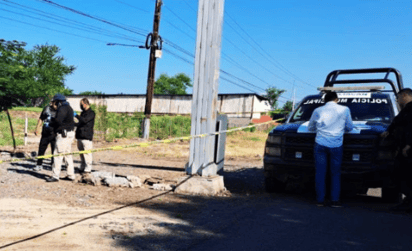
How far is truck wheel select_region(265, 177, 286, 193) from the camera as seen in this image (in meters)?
7.83

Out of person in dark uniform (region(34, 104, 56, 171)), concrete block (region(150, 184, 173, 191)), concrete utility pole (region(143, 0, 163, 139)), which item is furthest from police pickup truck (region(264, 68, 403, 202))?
concrete utility pole (region(143, 0, 163, 139))

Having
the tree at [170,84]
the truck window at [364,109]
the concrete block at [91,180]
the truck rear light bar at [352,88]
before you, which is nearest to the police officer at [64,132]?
the concrete block at [91,180]

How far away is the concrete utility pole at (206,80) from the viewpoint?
7.90 metres

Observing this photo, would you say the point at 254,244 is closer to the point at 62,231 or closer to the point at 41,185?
the point at 62,231

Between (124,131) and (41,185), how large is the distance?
646 inches

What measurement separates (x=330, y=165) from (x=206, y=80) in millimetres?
2997

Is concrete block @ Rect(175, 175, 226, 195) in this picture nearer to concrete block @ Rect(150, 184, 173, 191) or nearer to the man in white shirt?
concrete block @ Rect(150, 184, 173, 191)

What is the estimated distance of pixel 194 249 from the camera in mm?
4055

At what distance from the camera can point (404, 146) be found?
625 centimetres

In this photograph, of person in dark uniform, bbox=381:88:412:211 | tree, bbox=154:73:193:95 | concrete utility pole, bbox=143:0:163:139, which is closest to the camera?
→ person in dark uniform, bbox=381:88:412:211

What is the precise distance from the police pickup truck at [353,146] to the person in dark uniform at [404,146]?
216 millimetres

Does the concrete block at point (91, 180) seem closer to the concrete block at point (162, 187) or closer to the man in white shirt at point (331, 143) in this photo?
the concrete block at point (162, 187)

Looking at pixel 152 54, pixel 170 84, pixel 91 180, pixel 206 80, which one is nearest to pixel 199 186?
pixel 206 80

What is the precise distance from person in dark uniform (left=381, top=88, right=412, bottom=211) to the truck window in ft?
3.08
